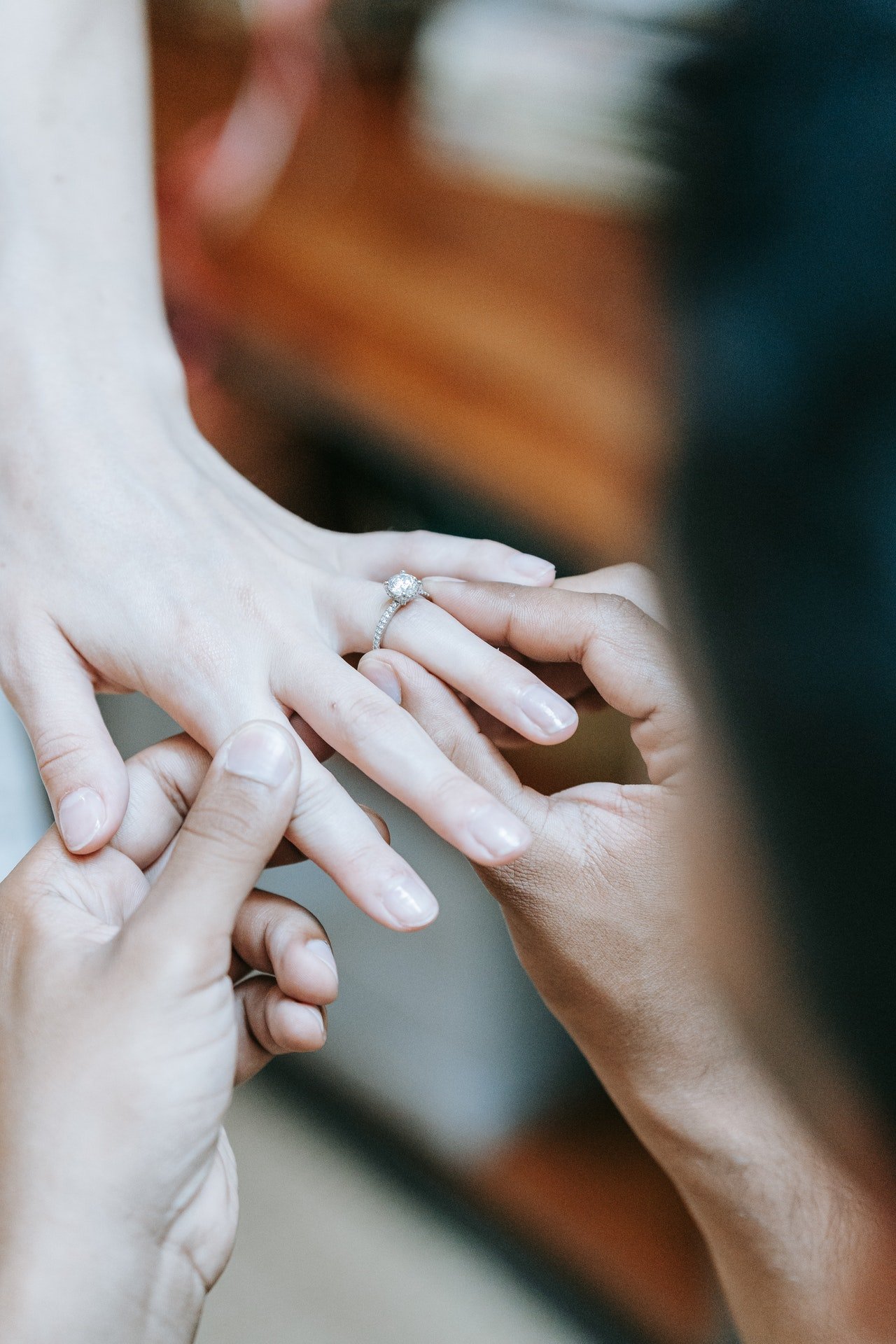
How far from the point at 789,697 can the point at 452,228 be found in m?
1.07

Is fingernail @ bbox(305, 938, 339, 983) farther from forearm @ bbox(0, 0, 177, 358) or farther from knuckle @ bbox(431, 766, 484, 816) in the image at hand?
forearm @ bbox(0, 0, 177, 358)

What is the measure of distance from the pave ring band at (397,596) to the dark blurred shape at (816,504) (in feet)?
0.66

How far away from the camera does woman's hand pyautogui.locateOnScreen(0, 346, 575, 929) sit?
0.72 m

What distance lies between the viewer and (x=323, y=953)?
2.33 ft

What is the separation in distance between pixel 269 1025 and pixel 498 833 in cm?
21

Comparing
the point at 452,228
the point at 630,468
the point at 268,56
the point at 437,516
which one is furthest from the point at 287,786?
the point at 268,56

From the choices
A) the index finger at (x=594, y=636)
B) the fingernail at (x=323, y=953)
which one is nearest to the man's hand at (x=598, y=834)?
the index finger at (x=594, y=636)

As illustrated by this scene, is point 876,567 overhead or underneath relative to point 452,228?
overhead

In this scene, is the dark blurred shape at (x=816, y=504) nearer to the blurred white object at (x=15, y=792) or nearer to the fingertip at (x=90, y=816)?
the fingertip at (x=90, y=816)

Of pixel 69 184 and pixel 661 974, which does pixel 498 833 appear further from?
pixel 69 184

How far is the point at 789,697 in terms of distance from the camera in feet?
1.54

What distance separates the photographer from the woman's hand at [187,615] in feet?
2.35

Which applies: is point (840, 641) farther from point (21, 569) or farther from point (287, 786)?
point (21, 569)

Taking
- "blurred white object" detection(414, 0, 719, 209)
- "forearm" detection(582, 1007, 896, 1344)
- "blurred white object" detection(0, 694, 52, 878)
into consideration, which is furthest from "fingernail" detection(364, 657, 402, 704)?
"blurred white object" detection(414, 0, 719, 209)
